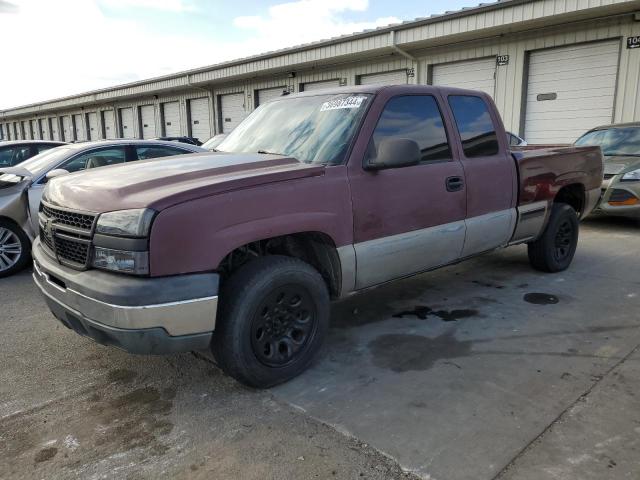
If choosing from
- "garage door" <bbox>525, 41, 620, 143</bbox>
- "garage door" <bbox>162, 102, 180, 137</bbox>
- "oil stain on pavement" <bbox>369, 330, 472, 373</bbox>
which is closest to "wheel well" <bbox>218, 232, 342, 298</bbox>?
"oil stain on pavement" <bbox>369, 330, 472, 373</bbox>

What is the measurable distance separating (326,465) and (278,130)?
8.55 feet

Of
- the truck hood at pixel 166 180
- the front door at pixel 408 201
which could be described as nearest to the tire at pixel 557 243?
the front door at pixel 408 201

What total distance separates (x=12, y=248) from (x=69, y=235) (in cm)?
392

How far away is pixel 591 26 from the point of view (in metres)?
11.6

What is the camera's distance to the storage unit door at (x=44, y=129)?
42.9 meters

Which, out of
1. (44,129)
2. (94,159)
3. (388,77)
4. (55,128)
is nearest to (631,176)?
(94,159)

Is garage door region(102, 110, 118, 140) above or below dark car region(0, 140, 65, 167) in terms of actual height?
above

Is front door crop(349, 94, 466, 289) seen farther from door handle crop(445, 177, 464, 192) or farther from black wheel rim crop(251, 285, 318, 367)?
black wheel rim crop(251, 285, 318, 367)

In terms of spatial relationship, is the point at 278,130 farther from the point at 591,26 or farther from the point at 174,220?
the point at 591,26

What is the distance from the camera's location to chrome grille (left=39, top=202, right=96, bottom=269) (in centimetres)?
288

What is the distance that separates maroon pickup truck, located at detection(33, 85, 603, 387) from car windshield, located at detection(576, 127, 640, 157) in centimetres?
524

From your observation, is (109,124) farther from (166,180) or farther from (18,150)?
(166,180)

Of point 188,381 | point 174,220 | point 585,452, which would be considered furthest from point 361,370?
point 174,220

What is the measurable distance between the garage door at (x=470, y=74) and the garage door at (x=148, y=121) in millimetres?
18637
